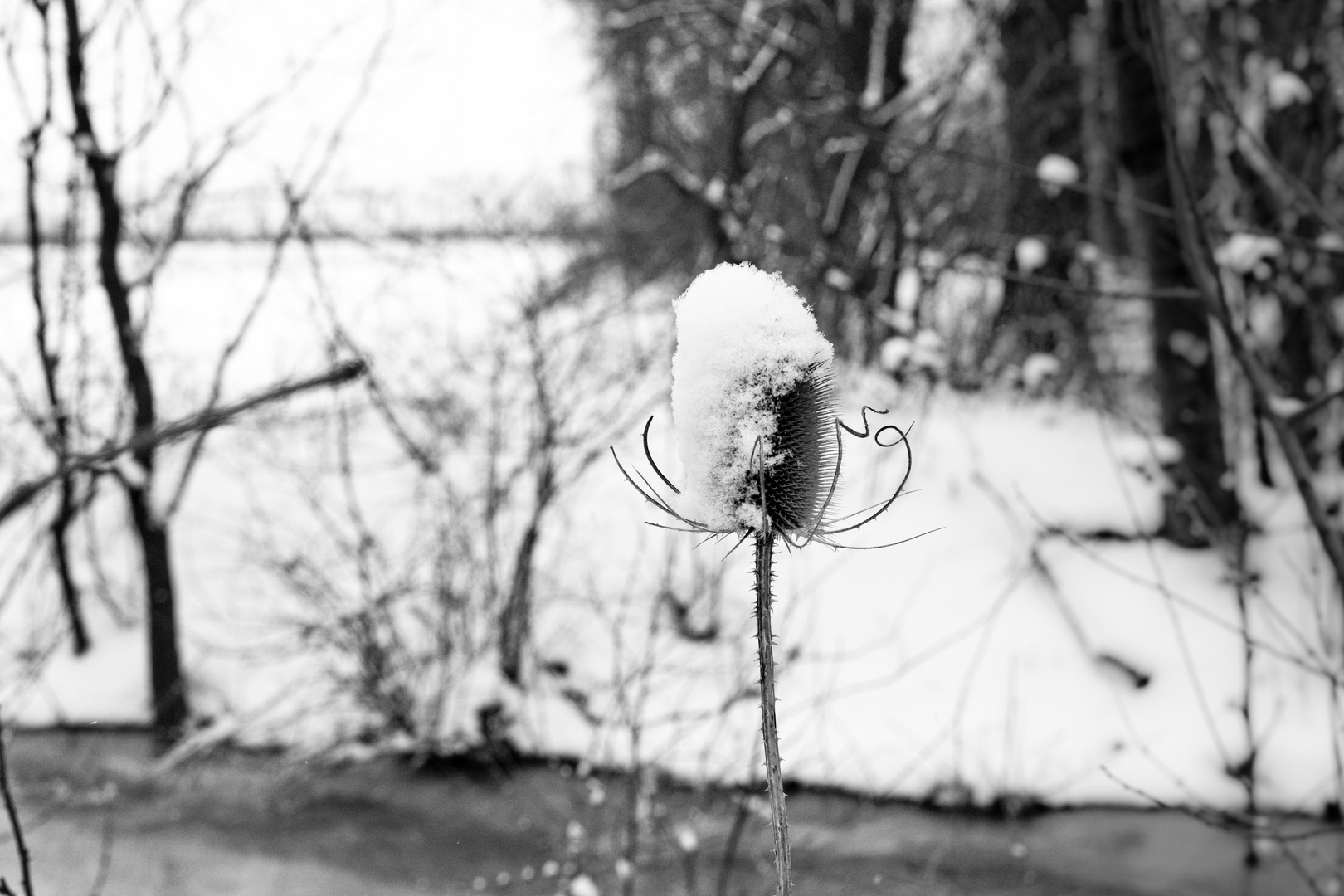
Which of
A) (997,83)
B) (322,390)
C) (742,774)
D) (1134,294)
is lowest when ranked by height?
(742,774)

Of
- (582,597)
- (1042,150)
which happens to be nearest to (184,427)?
(582,597)

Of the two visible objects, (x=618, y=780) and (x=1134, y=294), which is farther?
(x=618, y=780)

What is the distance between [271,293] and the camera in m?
6.30

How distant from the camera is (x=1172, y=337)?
673cm

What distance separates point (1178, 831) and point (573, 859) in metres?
3.00

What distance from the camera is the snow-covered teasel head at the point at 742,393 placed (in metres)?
1.09

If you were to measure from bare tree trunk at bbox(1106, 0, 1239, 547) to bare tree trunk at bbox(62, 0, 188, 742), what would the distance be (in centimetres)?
563

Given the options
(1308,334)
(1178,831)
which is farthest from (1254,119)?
(1178,831)

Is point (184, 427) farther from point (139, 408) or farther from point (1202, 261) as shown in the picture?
point (139, 408)

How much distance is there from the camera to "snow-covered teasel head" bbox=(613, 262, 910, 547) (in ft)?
3.57

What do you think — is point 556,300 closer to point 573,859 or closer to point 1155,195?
point 573,859

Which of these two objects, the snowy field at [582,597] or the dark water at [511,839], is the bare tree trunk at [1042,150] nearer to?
the snowy field at [582,597]

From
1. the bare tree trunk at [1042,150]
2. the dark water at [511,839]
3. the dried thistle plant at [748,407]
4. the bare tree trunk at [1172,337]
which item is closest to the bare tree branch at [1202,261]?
the dried thistle plant at [748,407]

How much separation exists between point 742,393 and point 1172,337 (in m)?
6.39
